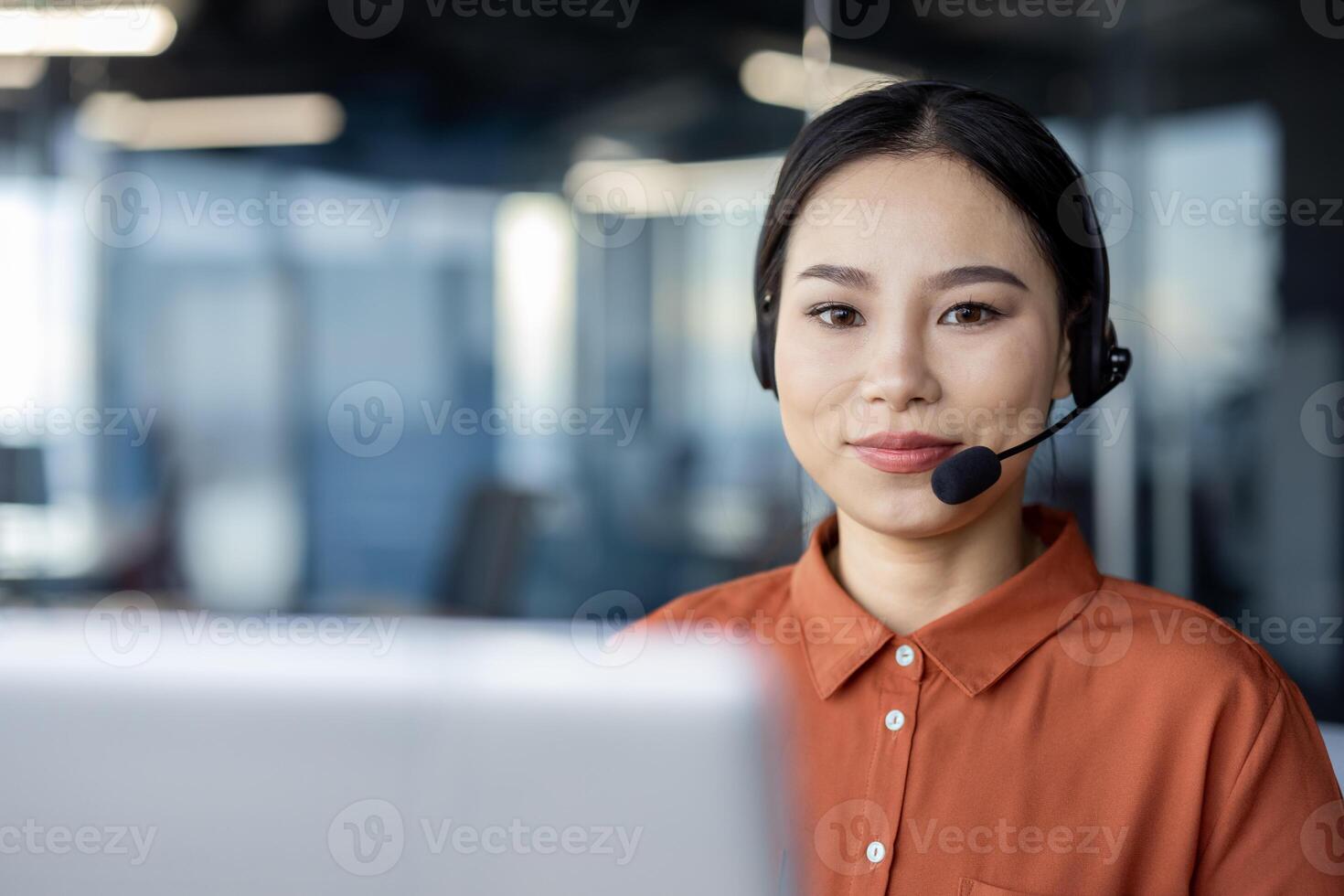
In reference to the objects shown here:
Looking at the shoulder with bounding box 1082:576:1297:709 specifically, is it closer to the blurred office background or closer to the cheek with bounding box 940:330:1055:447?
the cheek with bounding box 940:330:1055:447

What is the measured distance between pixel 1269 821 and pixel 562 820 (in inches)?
29.2

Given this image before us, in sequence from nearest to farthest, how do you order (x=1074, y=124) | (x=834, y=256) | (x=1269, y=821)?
1. (x=1269, y=821)
2. (x=834, y=256)
3. (x=1074, y=124)

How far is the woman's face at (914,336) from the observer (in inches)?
41.1

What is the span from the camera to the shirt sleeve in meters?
0.96

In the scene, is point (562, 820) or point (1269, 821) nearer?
point (562, 820)

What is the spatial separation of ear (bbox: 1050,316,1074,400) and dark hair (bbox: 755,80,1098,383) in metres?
0.02

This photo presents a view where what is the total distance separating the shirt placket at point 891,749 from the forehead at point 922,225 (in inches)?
13.9

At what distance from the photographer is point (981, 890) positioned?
0.98 meters

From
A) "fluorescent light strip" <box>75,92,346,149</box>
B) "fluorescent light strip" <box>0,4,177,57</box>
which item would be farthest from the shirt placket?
"fluorescent light strip" <box>0,4,177,57</box>

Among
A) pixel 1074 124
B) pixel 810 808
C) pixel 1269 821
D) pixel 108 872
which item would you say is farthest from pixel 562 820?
pixel 1074 124

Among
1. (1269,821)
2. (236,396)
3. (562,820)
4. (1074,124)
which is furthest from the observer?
(236,396)

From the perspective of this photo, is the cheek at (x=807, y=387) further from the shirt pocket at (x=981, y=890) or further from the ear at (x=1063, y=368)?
the shirt pocket at (x=981, y=890)

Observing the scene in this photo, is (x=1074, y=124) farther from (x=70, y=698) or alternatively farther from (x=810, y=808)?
(x=70, y=698)

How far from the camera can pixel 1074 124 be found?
3.63 m
